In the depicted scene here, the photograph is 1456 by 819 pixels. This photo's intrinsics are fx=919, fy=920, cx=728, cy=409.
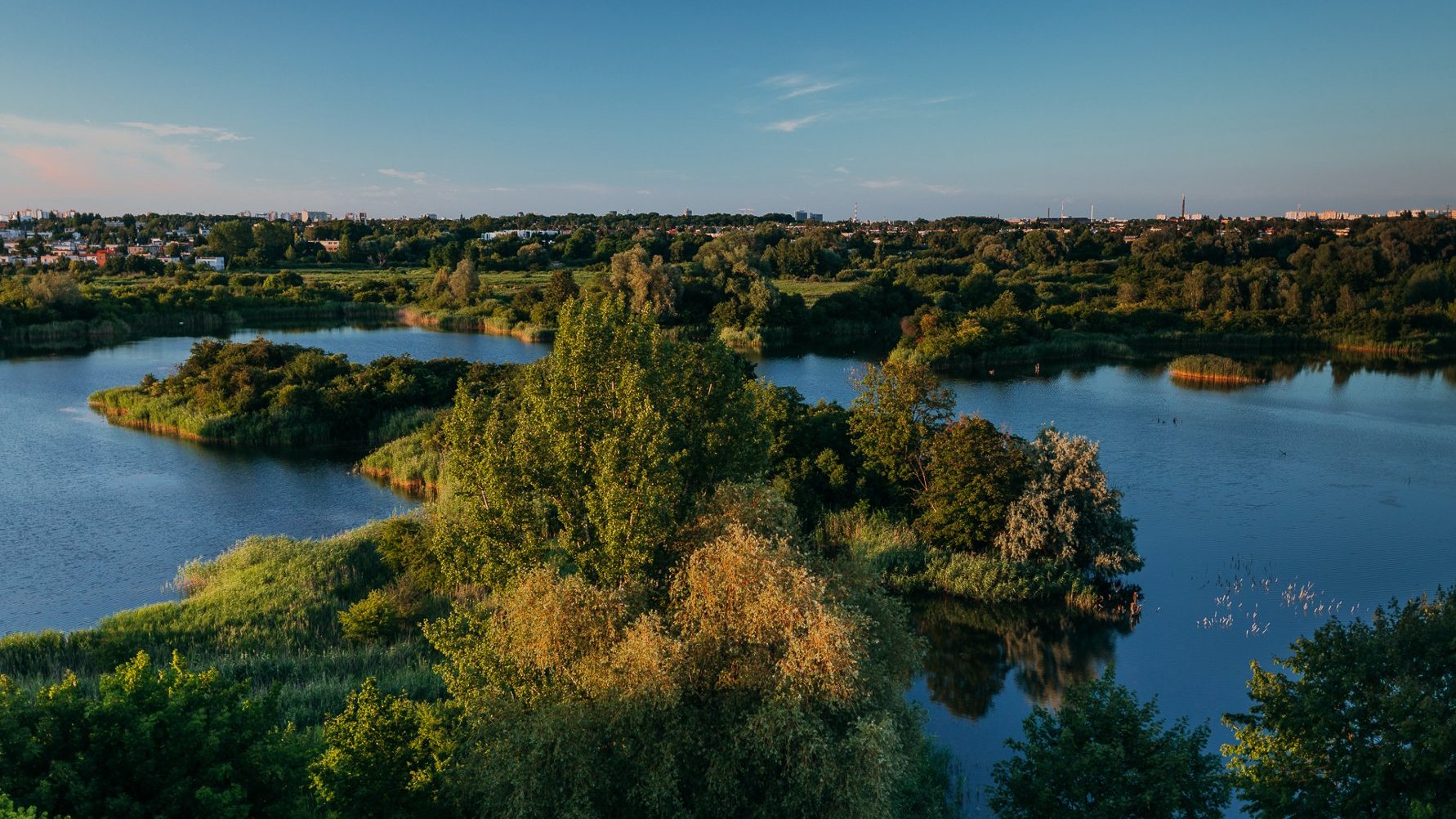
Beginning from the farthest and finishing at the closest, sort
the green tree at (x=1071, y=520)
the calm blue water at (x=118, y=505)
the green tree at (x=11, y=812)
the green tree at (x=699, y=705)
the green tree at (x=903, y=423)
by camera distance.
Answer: the green tree at (x=903, y=423) → the green tree at (x=1071, y=520) → the calm blue water at (x=118, y=505) → the green tree at (x=699, y=705) → the green tree at (x=11, y=812)

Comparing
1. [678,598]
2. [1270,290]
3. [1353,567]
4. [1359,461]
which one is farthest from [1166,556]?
[1270,290]

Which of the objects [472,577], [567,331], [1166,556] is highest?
[567,331]

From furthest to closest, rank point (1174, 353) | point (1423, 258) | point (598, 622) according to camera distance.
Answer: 1. point (1423, 258)
2. point (1174, 353)
3. point (598, 622)

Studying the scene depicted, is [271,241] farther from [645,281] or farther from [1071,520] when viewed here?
[1071,520]

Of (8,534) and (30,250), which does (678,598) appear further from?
(30,250)

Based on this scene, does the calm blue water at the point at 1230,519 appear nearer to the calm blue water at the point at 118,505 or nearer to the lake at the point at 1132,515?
the lake at the point at 1132,515

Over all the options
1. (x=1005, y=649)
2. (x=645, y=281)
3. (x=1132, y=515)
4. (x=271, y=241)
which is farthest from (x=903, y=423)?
(x=271, y=241)

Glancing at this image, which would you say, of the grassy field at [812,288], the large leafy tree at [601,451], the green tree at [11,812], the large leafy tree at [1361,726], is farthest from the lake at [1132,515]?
the grassy field at [812,288]
